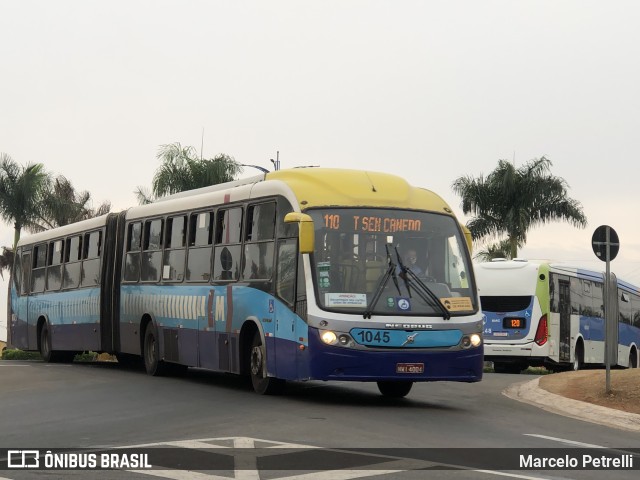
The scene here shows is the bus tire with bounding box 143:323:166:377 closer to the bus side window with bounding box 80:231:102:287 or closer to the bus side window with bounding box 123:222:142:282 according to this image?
the bus side window with bounding box 123:222:142:282

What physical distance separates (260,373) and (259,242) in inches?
77.8

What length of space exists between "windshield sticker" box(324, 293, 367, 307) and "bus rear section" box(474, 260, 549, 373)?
51.8ft

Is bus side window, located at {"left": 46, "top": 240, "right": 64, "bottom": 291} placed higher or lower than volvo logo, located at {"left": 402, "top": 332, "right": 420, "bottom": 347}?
higher

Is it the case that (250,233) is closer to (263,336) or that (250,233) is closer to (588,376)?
(263,336)

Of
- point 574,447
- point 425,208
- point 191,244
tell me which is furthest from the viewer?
point 191,244

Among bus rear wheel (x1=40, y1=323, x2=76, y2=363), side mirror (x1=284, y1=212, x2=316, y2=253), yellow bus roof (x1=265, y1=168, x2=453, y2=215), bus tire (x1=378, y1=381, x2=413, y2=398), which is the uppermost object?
yellow bus roof (x1=265, y1=168, x2=453, y2=215)

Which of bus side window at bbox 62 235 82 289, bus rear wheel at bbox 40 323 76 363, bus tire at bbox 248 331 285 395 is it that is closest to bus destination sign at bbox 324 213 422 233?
bus tire at bbox 248 331 285 395

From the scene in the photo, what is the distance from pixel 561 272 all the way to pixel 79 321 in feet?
43.3

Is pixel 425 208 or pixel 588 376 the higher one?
pixel 425 208

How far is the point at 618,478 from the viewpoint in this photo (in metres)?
10.8

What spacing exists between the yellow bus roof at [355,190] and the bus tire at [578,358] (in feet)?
54.4

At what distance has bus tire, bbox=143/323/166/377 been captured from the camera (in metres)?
23.4

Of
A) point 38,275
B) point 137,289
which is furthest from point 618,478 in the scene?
point 38,275

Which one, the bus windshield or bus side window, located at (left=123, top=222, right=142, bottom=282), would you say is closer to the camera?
the bus windshield
